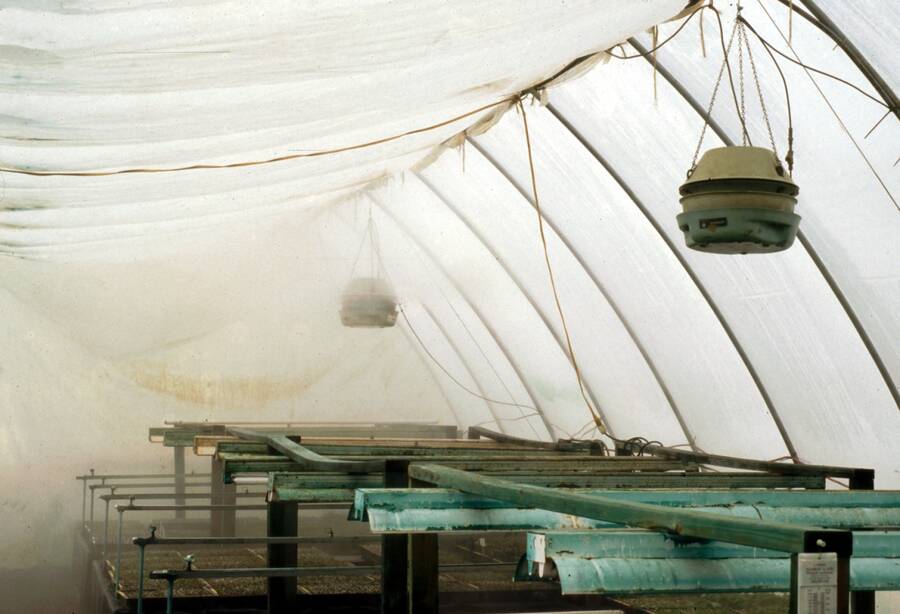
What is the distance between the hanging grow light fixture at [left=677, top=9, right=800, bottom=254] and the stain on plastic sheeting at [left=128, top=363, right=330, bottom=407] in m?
8.48

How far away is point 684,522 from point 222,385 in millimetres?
10304

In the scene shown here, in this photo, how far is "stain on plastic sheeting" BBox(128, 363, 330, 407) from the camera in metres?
11.4

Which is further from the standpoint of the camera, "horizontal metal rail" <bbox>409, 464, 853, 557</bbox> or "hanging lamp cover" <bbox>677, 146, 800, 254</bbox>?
"hanging lamp cover" <bbox>677, 146, 800, 254</bbox>

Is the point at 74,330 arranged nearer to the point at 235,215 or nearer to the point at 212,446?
the point at 235,215

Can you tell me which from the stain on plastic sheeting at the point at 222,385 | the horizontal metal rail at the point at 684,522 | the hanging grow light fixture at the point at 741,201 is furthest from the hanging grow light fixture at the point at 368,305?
the horizontal metal rail at the point at 684,522

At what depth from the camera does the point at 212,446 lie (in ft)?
16.9

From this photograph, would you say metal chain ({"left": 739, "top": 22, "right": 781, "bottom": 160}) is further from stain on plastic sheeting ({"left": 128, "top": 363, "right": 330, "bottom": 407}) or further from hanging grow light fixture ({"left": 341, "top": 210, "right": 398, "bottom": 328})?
stain on plastic sheeting ({"left": 128, "top": 363, "right": 330, "bottom": 407})

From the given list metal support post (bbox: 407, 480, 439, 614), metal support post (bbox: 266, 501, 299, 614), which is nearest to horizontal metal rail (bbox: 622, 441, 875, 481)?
metal support post (bbox: 407, 480, 439, 614)

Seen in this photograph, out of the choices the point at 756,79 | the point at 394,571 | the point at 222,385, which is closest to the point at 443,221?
the point at 222,385

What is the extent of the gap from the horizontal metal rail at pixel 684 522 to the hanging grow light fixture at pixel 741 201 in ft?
6.09

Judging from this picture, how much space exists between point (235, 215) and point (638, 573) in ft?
18.3

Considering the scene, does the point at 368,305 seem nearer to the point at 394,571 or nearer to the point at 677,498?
the point at 394,571

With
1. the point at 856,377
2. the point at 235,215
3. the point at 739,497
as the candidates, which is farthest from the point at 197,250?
the point at 739,497

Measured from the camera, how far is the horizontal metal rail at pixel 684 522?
62.7 inches
